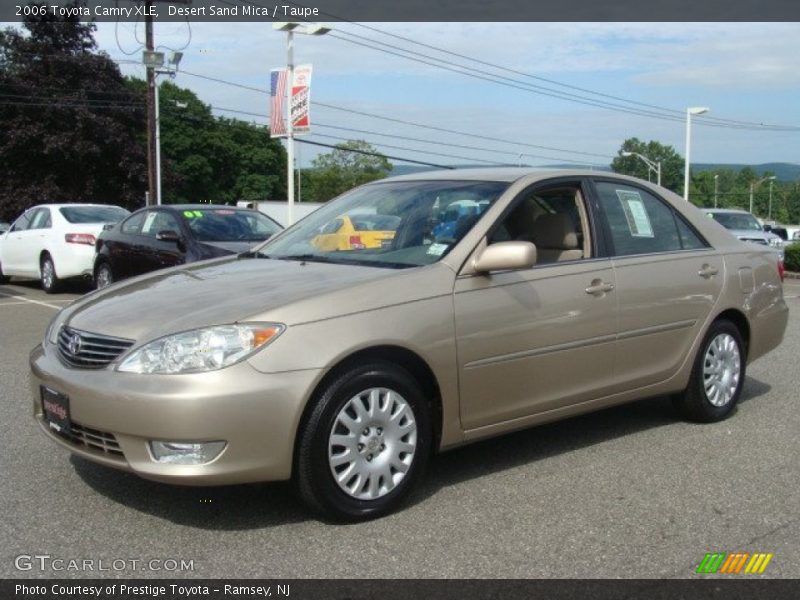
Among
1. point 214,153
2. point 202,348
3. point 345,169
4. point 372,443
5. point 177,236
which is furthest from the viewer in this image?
point 345,169

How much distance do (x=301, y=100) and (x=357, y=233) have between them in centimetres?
1590

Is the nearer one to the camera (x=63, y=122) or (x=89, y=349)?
(x=89, y=349)

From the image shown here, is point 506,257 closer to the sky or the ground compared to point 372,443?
closer to the sky

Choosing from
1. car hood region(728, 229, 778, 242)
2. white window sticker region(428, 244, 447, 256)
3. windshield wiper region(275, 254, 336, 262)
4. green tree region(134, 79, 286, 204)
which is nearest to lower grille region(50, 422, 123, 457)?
windshield wiper region(275, 254, 336, 262)

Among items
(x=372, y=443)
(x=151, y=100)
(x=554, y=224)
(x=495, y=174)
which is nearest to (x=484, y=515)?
(x=372, y=443)

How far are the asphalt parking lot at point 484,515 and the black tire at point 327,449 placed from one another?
3.5 inches

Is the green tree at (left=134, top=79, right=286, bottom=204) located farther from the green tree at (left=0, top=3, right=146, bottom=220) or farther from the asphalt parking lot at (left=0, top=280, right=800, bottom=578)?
the asphalt parking lot at (left=0, top=280, right=800, bottom=578)

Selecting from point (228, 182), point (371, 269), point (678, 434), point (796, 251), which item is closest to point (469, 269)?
point (371, 269)

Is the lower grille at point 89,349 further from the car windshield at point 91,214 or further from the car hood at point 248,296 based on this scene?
the car windshield at point 91,214

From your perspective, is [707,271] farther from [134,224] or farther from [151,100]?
[151,100]

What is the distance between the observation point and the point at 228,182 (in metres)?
70.6

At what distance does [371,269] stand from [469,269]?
1.58 feet

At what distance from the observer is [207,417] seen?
3490 mm
